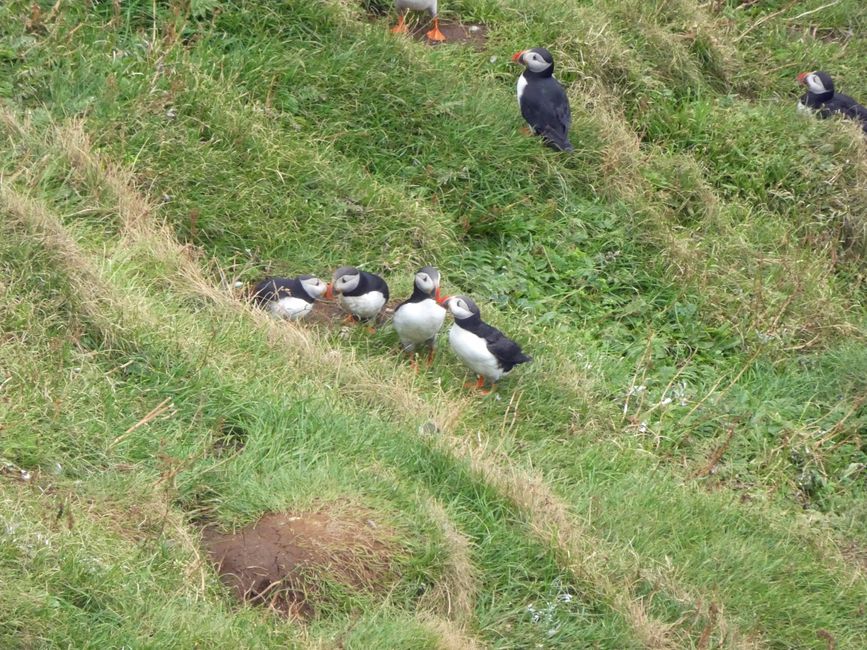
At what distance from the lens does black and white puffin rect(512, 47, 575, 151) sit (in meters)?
7.73

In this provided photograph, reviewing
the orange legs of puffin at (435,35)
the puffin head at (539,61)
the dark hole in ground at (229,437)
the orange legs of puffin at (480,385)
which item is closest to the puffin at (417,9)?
the orange legs of puffin at (435,35)

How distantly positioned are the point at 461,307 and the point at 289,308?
0.87 meters

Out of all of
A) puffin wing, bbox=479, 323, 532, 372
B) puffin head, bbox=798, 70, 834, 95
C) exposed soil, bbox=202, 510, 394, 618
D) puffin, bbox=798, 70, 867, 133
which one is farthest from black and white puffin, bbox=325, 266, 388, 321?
puffin head, bbox=798, 70, 834, 95

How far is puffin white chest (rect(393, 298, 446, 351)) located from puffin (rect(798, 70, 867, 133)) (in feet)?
14.2

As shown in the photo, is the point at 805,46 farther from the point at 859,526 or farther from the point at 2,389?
the point at 2,389

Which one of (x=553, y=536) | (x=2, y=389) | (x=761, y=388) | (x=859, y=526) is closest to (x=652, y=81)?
(x=761, y=388)

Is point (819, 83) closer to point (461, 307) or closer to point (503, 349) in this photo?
point (461, 307)

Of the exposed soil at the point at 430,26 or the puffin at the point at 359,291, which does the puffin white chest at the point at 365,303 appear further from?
the exposed soil at the point at 430,26

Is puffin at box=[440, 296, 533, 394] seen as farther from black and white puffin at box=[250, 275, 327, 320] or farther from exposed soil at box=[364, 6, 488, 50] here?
exposed soil at box=[364, 6, 488, 50]

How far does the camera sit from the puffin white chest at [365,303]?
6.20 meters

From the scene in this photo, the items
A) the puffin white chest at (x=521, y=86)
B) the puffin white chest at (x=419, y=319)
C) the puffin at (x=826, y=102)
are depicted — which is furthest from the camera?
the puffin at (x=826, y=102)

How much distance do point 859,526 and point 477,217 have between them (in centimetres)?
288

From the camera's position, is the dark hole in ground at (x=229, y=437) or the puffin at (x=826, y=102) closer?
the dark hole in ground at (x=229, y=437)

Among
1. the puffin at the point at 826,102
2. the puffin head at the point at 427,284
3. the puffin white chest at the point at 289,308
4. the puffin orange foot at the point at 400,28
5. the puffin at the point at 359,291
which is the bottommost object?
the puffin white chest at the point at 289,308
